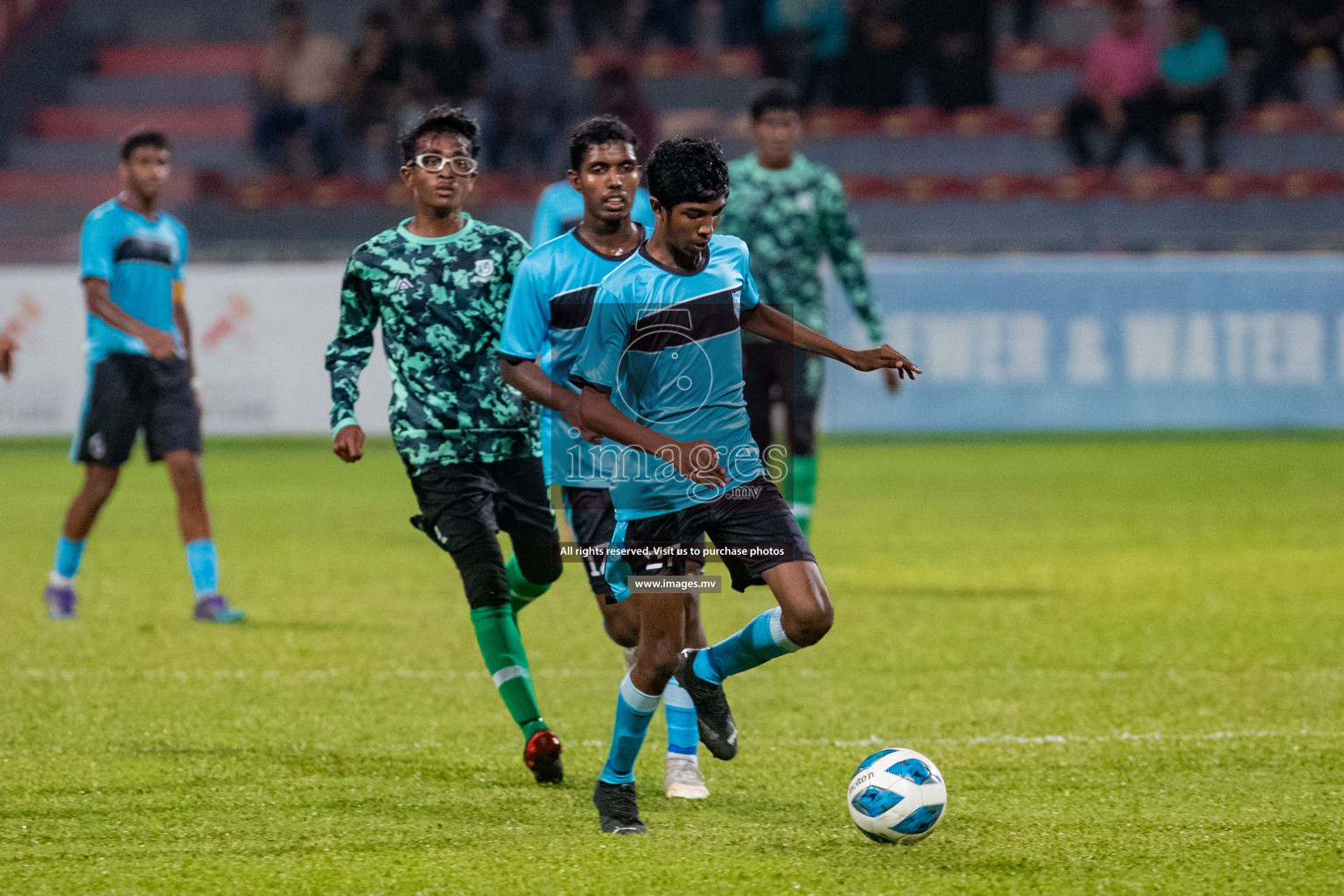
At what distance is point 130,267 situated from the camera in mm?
8383

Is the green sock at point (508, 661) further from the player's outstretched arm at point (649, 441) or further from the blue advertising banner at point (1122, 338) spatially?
the blue advertising banner at point (1122, 338)

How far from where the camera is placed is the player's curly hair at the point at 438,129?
5398 mm

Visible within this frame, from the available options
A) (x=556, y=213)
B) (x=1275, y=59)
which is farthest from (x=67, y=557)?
(x=1275, y=59)

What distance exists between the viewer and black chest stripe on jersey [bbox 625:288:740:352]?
4.57 m

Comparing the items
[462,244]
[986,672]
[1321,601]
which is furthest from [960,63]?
[462,244]

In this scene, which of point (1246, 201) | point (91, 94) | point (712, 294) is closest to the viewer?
point (712, 294)

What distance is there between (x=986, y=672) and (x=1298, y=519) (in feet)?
18.1

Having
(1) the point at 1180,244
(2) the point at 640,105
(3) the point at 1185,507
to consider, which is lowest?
(3) the point at 1185,507

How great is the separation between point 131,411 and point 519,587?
3.37 meters

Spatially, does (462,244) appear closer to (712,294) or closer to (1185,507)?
(712,294)

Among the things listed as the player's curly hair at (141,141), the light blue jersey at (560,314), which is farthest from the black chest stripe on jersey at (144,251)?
the light blue jersey at (560,314)

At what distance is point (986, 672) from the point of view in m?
6.95

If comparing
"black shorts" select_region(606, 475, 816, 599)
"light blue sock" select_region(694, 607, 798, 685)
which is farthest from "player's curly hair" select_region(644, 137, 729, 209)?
"light blue sock" select_region(694, 607, 798, 685)

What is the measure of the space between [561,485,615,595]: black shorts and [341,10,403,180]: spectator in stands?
16103mm
